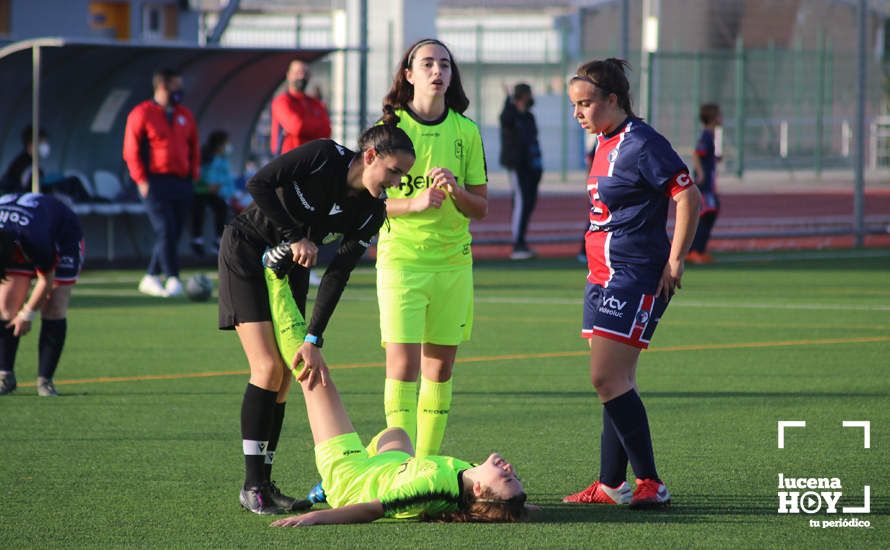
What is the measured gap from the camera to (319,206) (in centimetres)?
596

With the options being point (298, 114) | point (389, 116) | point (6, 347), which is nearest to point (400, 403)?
point (389, 116)

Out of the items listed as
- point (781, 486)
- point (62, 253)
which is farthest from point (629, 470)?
point (62, 253)

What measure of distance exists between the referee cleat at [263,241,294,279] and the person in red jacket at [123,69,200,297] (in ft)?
30.6

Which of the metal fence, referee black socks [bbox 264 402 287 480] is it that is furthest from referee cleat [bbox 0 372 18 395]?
the metal fence

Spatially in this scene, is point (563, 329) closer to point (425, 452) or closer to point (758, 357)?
point (758, 357)

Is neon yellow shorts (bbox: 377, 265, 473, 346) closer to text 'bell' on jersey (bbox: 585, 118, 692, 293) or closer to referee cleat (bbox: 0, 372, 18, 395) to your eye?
text 'bell' on jersey (bbox: 585, 118, 692, 293)

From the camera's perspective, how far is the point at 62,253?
882cm

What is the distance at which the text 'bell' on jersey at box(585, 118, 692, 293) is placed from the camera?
6.11m

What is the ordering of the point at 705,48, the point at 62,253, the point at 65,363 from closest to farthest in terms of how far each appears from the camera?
the point at 62,253
the point at 65,363
the point at 705,48

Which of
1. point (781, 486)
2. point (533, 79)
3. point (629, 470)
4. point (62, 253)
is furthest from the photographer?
point (533, 79)

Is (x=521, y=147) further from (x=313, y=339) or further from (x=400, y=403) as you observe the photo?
(x=313, y=339)

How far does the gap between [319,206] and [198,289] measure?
9.05 m

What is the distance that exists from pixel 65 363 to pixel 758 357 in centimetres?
521

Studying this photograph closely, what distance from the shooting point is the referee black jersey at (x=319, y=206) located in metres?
5.89
